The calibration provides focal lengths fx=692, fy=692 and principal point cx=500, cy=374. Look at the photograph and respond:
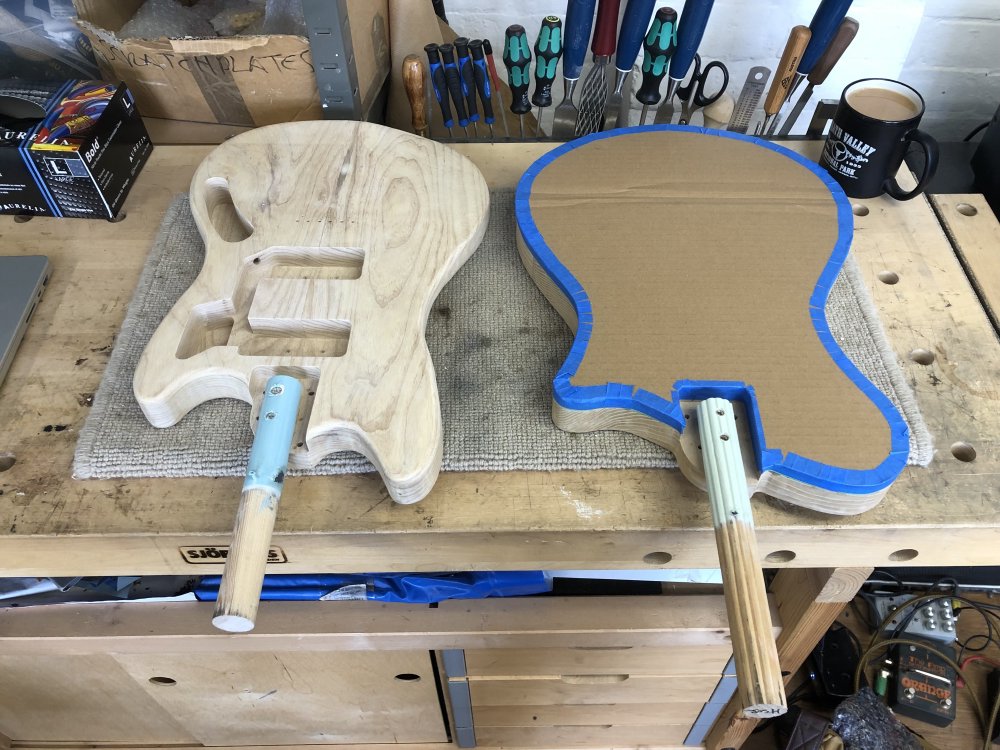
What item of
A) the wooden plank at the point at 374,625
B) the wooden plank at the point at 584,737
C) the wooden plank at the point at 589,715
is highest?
the wooden plank at the point at 374,625

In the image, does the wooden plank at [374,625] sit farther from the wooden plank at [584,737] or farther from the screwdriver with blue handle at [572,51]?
the screwdriver with blue handle at [572,51]

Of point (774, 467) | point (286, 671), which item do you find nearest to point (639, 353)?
point (774, 467)

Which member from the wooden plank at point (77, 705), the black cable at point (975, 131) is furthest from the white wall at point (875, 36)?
the wooden plank at point (77, 705)

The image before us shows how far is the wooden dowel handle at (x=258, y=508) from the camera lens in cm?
40

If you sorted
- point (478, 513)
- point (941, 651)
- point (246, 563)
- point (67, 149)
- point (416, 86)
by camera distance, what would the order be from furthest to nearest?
point (941, 651) < point (416, 86) < point (67, 149) < point (478, 513) < point (246, 563)

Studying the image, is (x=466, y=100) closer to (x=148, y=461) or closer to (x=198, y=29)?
(x=198, y=29)

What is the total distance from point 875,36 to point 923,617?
33.6 inches

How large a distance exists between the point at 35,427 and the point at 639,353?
49 centimetres

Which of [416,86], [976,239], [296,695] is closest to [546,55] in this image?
[416,86]

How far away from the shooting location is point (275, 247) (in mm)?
Answer: 609

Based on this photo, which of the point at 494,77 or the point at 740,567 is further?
the point at 494,77

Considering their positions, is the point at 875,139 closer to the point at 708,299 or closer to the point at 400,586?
the point at 708,299

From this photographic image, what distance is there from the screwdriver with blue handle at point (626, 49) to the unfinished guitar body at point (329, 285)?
A: 0.27 m

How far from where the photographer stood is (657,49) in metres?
0.80
